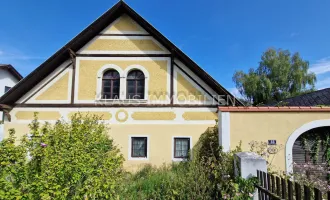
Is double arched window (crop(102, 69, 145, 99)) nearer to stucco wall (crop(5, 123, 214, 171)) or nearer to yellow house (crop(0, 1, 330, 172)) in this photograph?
yellow house (crop(0, 1, 330, 172))

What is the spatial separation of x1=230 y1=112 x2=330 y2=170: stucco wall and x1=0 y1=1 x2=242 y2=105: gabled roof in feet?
9.73

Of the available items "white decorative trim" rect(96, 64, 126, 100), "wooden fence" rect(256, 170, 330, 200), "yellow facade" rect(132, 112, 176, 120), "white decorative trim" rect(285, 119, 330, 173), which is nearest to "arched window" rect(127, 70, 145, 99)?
"white decorative trim" rect(96, 64, 126, 100)

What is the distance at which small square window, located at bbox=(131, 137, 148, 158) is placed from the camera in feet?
31.7

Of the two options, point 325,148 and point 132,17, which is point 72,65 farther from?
point 325,148

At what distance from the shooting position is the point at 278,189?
3.29 metres

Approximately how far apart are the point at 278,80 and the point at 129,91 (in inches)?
864

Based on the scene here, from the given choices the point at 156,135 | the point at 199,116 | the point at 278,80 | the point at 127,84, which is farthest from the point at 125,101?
the point at 278,80

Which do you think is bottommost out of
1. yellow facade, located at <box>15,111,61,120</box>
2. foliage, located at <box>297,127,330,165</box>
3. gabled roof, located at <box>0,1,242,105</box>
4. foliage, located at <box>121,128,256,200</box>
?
foliage, located at <box>121,128,256,200</box>

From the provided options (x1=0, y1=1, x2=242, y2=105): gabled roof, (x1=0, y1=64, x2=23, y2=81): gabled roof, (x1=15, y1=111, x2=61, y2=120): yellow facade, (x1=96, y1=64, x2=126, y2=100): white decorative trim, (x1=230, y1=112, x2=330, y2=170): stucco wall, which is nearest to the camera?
(x1=230, y1=112, x2=330, y2=170): stucco wall

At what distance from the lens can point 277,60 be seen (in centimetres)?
2611

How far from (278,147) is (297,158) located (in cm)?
71

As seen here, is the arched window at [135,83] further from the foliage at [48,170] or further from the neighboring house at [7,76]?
the neighboring house at [7,76]

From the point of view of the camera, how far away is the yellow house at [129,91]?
9.66m

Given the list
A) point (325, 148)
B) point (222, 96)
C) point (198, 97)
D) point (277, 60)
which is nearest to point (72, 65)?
point (198, 97)
